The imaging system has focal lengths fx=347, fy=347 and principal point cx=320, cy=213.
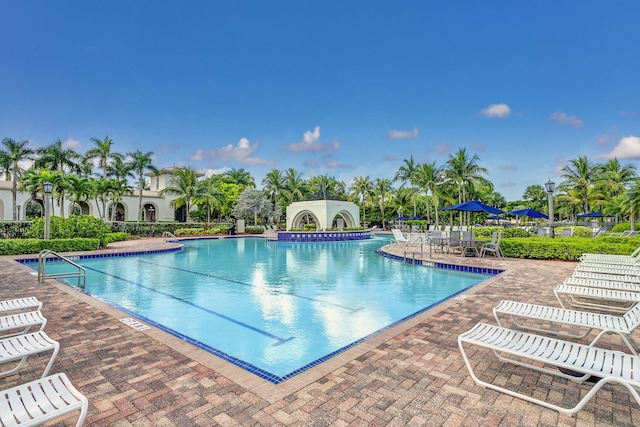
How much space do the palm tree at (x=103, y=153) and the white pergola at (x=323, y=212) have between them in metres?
16.1

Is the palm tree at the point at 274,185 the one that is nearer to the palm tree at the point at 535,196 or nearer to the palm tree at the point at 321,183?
the palm tree at the point at 321,183

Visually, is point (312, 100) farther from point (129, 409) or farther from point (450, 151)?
point (129, 409)

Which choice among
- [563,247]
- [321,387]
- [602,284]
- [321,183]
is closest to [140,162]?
[321,183]

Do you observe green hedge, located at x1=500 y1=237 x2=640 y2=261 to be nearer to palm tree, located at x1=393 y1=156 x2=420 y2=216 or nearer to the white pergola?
the white pergola

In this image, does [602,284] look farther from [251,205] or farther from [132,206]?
[132,206]

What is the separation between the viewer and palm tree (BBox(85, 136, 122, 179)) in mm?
30000

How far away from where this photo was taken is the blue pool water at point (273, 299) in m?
4.95

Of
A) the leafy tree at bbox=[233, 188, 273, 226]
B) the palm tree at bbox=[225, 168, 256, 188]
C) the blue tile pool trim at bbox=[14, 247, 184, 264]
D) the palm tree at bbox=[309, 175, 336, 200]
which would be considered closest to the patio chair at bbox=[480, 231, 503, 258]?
the blue tile pool trim at bbox=[14, 247, 184, 264]

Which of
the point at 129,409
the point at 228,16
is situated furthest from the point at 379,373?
the point at 228,16

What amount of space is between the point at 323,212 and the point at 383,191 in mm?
17002

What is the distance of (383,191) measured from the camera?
43.3 m

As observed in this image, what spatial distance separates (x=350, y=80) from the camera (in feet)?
78.7

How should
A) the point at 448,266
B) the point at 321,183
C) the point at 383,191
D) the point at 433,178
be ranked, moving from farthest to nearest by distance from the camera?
the point at 321,183 → the point at 383,191 → the point at 433,178 → the point at 448,266

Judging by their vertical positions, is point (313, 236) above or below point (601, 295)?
below
